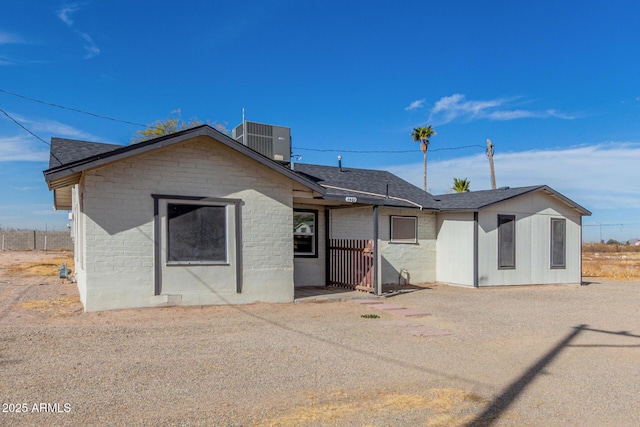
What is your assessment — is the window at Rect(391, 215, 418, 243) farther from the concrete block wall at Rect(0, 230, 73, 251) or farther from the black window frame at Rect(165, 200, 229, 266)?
the concrete block wall at Rect(0, 230, 73, 251)

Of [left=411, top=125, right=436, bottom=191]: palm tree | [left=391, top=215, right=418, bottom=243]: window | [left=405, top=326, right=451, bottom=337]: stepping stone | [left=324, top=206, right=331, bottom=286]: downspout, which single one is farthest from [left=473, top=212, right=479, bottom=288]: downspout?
[left=411, top=125, right=436, bottom=191]: palm tree

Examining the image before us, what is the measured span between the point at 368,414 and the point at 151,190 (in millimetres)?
6886

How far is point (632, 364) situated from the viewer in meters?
6.20

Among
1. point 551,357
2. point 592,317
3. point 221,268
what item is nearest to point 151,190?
point 221,268

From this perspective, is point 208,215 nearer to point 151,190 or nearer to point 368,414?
point 151,190

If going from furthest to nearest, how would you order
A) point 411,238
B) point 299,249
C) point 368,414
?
point 411,238, point 299,249, point 368,414

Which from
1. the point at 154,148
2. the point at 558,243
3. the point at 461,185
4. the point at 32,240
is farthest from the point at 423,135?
the point at 32,240

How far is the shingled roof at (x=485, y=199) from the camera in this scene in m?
15.3

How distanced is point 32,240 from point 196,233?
1603 inches

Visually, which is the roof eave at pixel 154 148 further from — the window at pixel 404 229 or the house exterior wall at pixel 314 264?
the window at pixel 404 229

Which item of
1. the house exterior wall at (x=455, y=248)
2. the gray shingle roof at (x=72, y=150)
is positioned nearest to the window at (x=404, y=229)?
the house exterior wall at (x=455, y=248)

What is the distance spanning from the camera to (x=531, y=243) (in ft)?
53.6

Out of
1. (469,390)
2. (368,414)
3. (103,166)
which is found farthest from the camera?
(103,166)

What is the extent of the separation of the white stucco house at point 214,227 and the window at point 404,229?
66 millimetres
